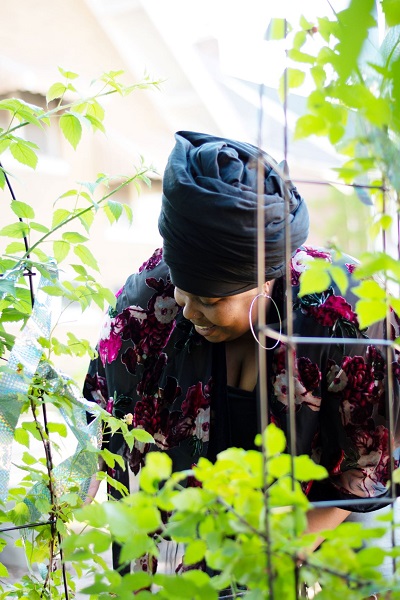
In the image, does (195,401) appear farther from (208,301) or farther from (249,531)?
(249,531)

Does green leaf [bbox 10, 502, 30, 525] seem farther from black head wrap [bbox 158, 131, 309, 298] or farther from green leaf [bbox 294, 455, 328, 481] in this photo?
green leaf [bbox 294, 455, 328, 481]

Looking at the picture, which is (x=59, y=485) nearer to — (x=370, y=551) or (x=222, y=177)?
(x=222, y=177)

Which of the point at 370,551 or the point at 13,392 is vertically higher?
the point at 13,392

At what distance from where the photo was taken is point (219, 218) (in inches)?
54.9

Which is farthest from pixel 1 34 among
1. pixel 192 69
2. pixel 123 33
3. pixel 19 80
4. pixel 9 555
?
pixel 9 555

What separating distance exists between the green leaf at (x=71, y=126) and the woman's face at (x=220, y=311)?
40 centimetres

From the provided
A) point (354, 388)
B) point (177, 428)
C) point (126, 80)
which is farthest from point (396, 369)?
point (126, 80)

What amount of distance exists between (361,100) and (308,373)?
3.31 feet

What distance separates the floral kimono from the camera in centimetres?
160

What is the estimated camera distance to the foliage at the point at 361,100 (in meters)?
0.66

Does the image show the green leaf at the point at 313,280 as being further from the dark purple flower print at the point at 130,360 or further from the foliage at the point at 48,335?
the dark purple flower print at the point at 130,360

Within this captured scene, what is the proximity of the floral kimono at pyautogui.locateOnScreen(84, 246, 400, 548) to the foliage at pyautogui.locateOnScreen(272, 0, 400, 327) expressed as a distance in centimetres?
83

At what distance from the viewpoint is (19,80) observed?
19.4ft

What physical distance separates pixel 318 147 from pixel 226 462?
2.05ft
